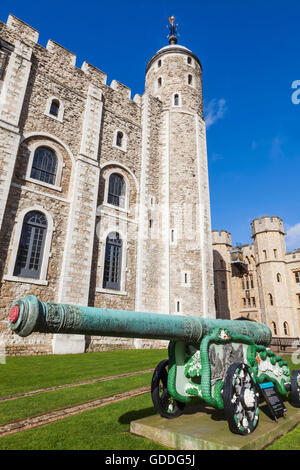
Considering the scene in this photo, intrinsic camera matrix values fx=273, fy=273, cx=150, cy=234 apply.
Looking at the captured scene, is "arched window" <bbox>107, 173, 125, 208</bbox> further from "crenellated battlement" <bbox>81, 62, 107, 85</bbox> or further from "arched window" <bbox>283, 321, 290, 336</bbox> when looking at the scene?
"arched window" <bbox>283, 321, 290, 336</bbox>

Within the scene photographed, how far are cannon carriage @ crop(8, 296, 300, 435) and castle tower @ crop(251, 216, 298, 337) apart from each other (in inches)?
968

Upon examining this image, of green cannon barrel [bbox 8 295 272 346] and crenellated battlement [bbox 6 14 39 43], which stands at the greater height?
crenellated battlement [bbox 6 14 39 43]

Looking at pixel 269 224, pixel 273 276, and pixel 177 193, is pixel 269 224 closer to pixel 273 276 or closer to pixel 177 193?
pixel 273 276

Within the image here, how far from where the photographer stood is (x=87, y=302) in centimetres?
1177

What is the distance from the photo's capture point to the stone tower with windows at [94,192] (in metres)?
11.1

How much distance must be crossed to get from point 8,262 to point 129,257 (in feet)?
19.3

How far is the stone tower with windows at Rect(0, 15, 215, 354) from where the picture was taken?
1114 cm

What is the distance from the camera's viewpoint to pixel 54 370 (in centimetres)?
723

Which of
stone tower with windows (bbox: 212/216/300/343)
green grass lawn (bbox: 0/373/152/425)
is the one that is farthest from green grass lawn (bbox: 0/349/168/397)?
stone tower with windows (bbox: 212/216/300/343)

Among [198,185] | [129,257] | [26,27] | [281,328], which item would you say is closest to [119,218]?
[129,257]

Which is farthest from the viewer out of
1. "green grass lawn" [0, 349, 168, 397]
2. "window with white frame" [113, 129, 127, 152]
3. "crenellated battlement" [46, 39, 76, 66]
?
"window with white frame" [113, 129, 127, 152]

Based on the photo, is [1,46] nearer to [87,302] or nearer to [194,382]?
[87,302]

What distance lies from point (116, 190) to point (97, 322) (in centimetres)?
1313

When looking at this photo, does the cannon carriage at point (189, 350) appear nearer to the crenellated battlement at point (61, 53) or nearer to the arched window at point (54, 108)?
the arched window at point (54, 108)
